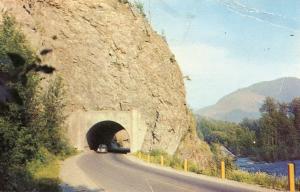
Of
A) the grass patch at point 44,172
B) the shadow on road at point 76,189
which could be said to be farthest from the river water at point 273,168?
the shadow on road at point 76,189

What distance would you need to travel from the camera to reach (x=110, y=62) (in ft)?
195

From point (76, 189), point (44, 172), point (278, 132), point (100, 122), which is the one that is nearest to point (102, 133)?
point (100, 122)

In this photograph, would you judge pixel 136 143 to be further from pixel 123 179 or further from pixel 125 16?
pixel 123 179

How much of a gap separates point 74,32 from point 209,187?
44803 mm

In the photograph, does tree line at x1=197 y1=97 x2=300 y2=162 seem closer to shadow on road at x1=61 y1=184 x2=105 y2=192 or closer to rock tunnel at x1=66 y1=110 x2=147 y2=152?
rock tunnel at x1=66 y1=110 x2=147 y2=152

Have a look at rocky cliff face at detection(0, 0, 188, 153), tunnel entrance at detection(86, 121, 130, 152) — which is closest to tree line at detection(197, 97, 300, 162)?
rocky cliff face at detection(0, 0, 188, 153)

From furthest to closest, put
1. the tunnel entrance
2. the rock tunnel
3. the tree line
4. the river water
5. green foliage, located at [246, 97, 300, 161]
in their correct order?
the tree line
green foliage, located at [246, 97, 300, 161]
the tunnel entrance
the rock tunnel
the river water

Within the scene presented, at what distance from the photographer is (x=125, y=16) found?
203 ft

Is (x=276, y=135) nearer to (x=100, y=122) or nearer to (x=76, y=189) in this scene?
(x=100, y=122)

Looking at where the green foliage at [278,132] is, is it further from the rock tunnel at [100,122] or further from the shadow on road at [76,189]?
the shadow on road at [76,189]

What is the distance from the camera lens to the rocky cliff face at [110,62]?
5750cm

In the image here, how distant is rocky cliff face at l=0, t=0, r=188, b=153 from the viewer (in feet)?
189

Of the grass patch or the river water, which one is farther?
the river water

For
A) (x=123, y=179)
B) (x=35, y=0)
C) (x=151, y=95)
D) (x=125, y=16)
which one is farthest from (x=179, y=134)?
(x=123, y=179)
